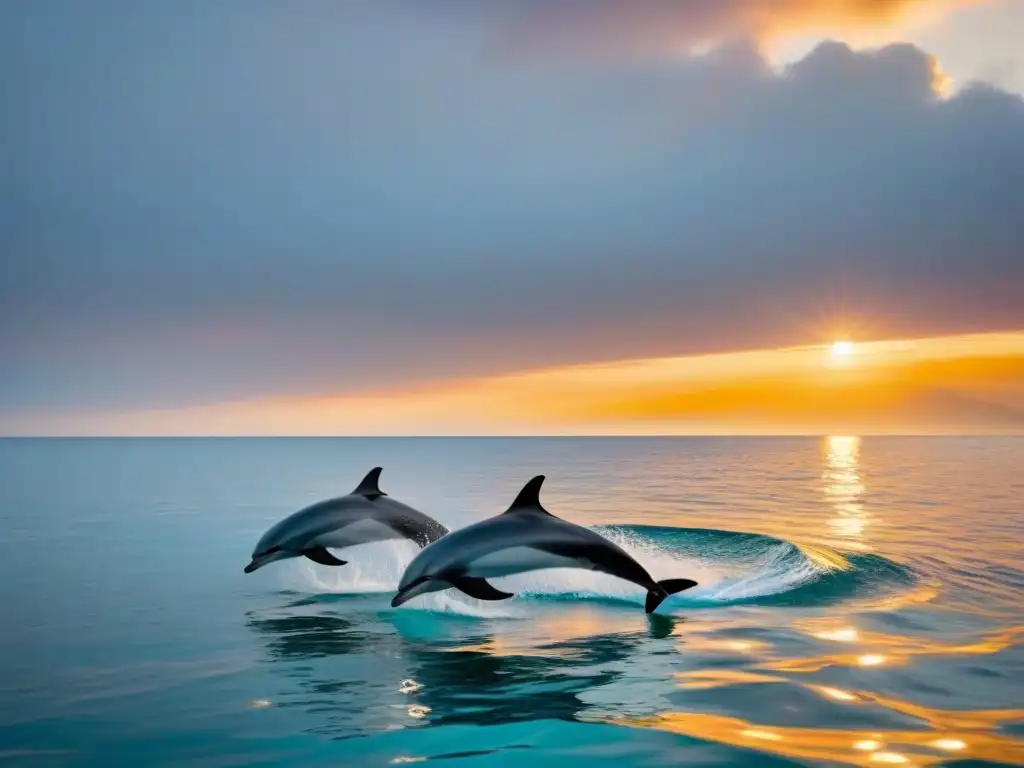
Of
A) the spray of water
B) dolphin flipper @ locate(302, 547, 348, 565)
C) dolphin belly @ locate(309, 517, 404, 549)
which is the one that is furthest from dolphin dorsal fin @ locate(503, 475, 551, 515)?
dolphin flipper @ locate(302, 547, 348, 565)

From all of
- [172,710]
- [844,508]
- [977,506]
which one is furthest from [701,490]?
[172,710]

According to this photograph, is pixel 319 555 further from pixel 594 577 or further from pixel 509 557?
pixel 594 577

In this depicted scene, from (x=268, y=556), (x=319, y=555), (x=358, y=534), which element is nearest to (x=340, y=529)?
(x=358, y=534)

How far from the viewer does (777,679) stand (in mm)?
9625

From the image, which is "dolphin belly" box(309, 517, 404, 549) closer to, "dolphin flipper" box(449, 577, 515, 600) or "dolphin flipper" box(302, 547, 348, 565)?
"dolphin flipper" box(302, 547, 348, 565)

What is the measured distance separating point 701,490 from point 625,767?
39255mm

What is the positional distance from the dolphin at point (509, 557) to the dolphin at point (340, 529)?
2.28 m

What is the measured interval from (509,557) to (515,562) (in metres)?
0.12

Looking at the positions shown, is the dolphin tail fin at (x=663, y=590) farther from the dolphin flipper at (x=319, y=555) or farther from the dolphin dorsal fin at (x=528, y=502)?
the dolphin flipper at (x=319, y=555)

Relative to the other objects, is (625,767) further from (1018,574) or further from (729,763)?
(1018,574)

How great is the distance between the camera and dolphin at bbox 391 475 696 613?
38.1 feet

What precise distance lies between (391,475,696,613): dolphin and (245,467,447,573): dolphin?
2.28 meters

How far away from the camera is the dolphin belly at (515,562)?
1170cm

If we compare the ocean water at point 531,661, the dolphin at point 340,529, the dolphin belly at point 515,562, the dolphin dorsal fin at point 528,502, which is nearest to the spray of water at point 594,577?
the ocean water at point 531,661
